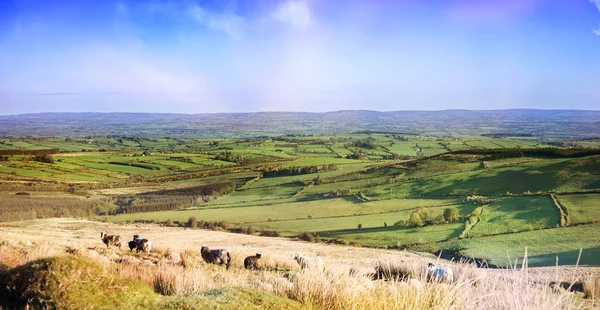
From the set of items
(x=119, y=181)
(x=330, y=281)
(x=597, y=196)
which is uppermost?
(x=330, y=281)

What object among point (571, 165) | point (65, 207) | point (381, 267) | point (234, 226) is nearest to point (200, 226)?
point (234, 226)

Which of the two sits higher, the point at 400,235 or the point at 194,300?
the point at 194,300

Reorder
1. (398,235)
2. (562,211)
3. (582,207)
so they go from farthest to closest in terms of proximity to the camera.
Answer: (398,235) < (582,207) < (562,211)

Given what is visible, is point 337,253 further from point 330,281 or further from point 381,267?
point 330,281

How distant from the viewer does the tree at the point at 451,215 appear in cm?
3041

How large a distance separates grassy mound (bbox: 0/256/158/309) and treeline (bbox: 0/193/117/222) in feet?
125

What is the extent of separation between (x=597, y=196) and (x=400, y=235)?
14.7 metres

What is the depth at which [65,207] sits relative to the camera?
4372cm

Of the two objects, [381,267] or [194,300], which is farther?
[381,267]

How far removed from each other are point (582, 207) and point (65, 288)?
105ft

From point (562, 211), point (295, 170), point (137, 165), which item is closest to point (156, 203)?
point (295, 170)

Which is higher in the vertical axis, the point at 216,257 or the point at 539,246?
the point at 216,257

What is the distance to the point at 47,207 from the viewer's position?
41.5m

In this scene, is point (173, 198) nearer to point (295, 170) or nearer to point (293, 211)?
point (293, 211)
